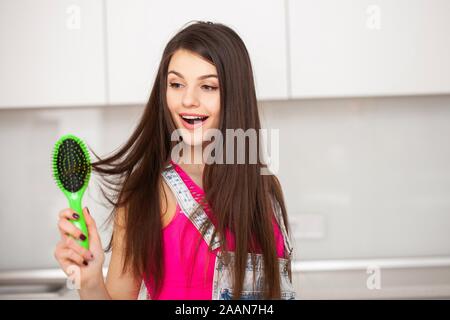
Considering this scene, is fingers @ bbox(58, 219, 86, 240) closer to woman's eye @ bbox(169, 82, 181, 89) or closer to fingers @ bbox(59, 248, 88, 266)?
fingers @ bbox(59, 248, 88, 266)

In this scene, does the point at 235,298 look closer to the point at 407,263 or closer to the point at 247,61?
the point at 247,61

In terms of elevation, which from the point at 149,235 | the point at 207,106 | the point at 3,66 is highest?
Answer: the point at 3,66

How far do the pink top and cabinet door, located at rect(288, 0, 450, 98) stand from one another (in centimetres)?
58

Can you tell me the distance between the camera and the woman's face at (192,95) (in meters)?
0.72

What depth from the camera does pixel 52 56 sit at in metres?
1.20

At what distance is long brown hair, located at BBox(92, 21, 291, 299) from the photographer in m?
0.72

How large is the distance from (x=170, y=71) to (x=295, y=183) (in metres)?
0.77

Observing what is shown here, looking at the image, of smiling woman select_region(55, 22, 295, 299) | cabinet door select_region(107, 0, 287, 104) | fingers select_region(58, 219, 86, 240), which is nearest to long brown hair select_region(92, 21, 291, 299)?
smiling woman select_region(55, 22, 295, 299)

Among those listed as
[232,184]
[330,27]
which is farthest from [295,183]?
[232,184]

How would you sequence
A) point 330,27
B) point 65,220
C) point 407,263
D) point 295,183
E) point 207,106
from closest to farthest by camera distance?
1. point 65,220
2. point 207,106
3. point 330,27
4. point 407,263
5. point 295,183

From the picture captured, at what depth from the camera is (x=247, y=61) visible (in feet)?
2.47

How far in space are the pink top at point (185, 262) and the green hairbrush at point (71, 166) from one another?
0.13 metres

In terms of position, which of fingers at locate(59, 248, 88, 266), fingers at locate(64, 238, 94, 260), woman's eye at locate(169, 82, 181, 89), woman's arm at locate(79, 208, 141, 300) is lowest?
woman's arm at locate(79, 208, 141, 300)

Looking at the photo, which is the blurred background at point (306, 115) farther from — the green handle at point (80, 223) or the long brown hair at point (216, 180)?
the green handle at point (80, 223)
